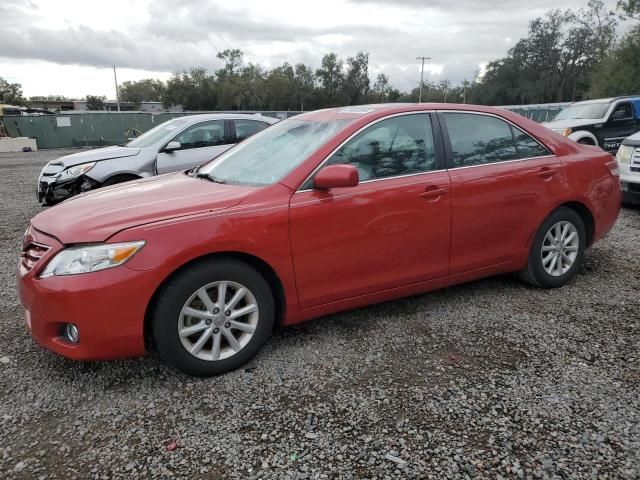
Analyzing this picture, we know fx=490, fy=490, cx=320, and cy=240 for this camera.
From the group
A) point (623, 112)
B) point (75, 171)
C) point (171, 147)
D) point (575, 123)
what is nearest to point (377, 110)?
point (171, 147)

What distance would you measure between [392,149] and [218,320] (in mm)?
1697

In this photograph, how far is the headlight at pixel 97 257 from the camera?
2633 mm

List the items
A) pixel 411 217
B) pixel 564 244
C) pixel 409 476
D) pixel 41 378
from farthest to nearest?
pixel 564 244, pixel 411 217, pixel 41 378, pixel 409 476

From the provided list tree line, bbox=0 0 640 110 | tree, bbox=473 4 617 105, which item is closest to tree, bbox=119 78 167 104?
tree line, bbox=0 0 640 110

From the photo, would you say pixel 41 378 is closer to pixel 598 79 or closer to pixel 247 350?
pixel 247 350

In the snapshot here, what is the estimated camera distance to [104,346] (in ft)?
8.86

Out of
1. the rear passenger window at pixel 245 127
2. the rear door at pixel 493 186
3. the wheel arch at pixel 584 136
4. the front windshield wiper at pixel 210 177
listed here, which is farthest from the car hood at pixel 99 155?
the wheel arch at pixel 584 136

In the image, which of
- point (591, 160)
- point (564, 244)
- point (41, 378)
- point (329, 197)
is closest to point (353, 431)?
point (329, 197)

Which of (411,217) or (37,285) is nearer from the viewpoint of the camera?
(37,285)

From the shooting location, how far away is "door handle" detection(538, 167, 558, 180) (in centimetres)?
397

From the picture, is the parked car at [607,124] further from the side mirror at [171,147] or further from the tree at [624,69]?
the tree at [624,69]

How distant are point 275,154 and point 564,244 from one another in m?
2.61

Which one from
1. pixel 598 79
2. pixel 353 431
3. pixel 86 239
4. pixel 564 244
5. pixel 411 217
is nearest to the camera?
pixel 353 431

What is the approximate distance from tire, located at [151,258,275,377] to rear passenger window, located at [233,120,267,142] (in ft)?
17.2
